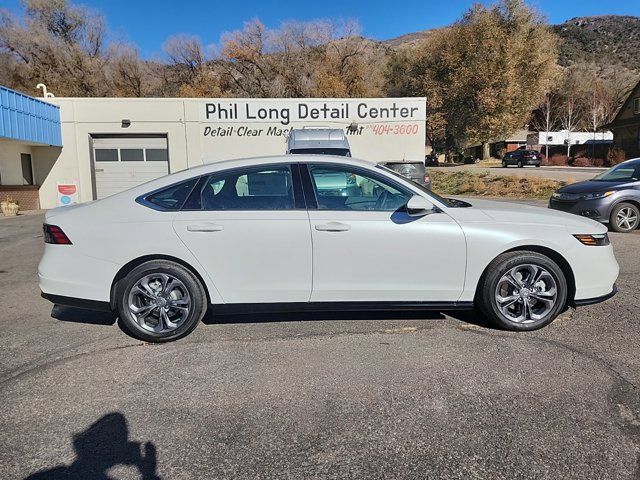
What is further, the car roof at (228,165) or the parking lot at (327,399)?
the car roof at (228,165)

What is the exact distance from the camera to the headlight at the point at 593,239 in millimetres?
3996

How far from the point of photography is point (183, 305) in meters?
3.89

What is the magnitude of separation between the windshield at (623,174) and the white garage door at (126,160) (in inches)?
617

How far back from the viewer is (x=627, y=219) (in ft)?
29.4

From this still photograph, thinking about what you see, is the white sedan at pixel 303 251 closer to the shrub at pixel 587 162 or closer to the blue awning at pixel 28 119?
the blue awning at pixel 28 119

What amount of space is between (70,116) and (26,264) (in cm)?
1337

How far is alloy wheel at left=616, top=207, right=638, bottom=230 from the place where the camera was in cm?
896

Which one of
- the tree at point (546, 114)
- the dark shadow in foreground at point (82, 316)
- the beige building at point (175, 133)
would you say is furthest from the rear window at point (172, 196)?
the tree at point (546, 114)

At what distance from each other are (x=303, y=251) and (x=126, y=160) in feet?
57.1

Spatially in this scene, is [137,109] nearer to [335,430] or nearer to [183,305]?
[183,305]

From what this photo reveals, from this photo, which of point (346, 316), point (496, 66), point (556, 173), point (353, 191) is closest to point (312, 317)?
point (346, 316)

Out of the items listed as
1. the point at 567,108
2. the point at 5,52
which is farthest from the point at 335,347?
the point at 567,108

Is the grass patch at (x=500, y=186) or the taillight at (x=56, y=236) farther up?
the grass patch at (x=500, y=186)

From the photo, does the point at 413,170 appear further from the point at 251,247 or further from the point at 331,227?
the point at 251,247
